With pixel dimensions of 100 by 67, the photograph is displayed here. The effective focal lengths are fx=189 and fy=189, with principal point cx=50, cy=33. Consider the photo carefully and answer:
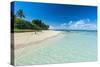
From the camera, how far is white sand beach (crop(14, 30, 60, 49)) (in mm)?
1984

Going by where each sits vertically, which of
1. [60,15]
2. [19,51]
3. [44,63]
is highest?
[60,15]

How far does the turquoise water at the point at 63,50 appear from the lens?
2037 mm

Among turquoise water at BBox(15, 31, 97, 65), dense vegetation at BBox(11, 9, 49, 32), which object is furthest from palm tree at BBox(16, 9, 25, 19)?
turquoise water at BBox(15, 31, 97, 65)

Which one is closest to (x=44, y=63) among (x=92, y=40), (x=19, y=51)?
(x=19, y=51)

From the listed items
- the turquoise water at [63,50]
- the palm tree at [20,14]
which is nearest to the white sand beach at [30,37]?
the turquoise water at [63,50]

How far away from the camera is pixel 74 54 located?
2248 millimetres

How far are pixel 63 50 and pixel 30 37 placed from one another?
423 mm

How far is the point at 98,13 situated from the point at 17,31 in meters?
1.06

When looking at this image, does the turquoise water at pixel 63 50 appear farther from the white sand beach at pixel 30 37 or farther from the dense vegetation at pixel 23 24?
the dense vegetation at pixel 23 24

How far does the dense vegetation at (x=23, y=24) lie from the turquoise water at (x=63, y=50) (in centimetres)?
18

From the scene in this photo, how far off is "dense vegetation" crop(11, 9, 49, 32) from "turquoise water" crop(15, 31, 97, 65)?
0.18m

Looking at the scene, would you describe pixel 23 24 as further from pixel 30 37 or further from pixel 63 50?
pixel 63 50
